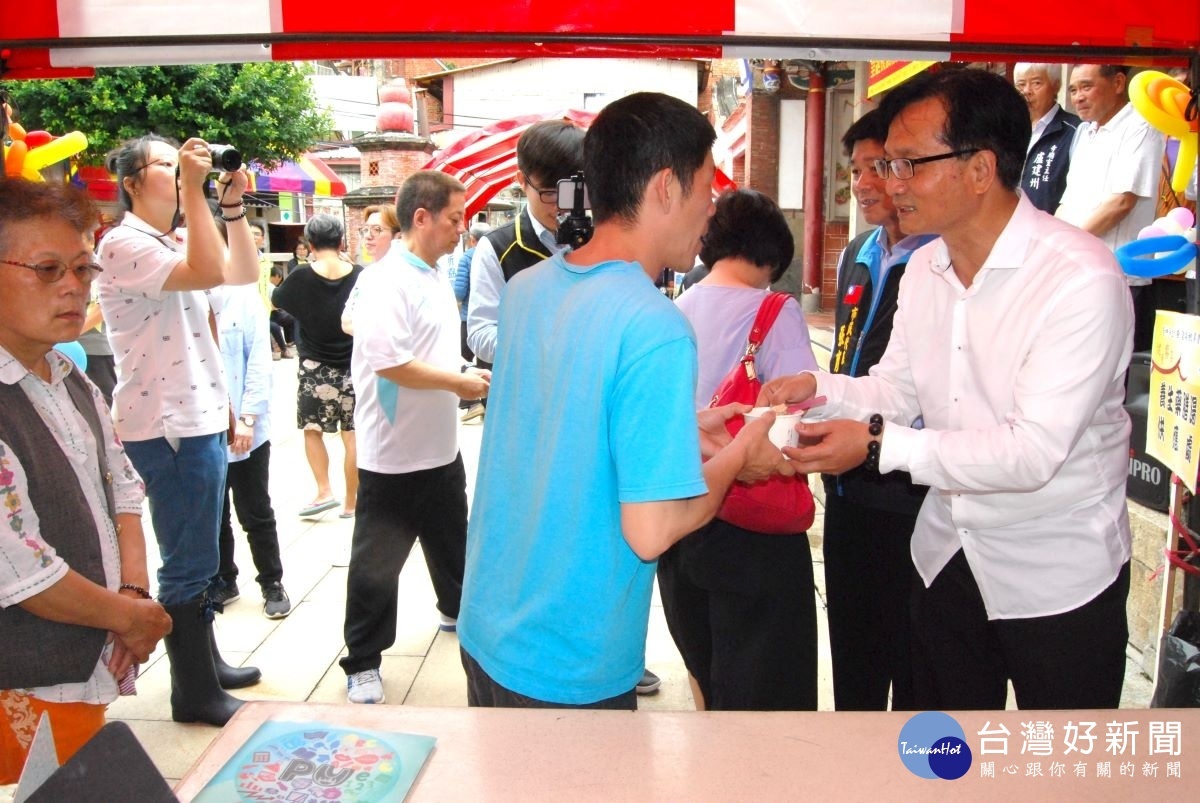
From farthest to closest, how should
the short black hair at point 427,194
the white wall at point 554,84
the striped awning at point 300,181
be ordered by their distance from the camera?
the white wall at point 554,84 → the striped awning at point 300,181 → the short black hair at point 427,194

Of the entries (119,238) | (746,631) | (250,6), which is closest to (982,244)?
(746,631)

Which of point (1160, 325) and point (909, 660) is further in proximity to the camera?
point (909, 660)

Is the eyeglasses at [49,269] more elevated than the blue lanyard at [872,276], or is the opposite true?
the eyeglasses at [49,269]

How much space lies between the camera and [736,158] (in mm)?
17141

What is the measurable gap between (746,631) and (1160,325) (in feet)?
4.03

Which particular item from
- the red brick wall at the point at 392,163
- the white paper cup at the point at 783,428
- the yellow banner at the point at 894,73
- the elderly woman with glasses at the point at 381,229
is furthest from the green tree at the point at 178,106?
the white paper cup at the point at 783,428

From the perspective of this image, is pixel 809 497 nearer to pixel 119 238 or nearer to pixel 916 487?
pixel 916 487

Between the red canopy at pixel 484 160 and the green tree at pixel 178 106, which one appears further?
the green tree at pixel 178 106

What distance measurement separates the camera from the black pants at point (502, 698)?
1.46m

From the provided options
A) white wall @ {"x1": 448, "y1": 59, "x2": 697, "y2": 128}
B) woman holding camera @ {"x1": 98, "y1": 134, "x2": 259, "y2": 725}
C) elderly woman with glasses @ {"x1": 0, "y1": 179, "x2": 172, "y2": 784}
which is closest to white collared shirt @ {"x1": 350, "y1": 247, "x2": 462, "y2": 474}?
woman holding camera @ {"x1": 98, "y1": 134, "x2": 259, "y2": 725}

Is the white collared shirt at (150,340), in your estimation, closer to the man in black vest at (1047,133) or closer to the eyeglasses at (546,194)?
the eyeglasses at (546,194)

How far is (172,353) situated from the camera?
2701 mm

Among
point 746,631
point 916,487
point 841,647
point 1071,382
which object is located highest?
point 1071,382

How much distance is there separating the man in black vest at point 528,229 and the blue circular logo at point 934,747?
5.63 feet
